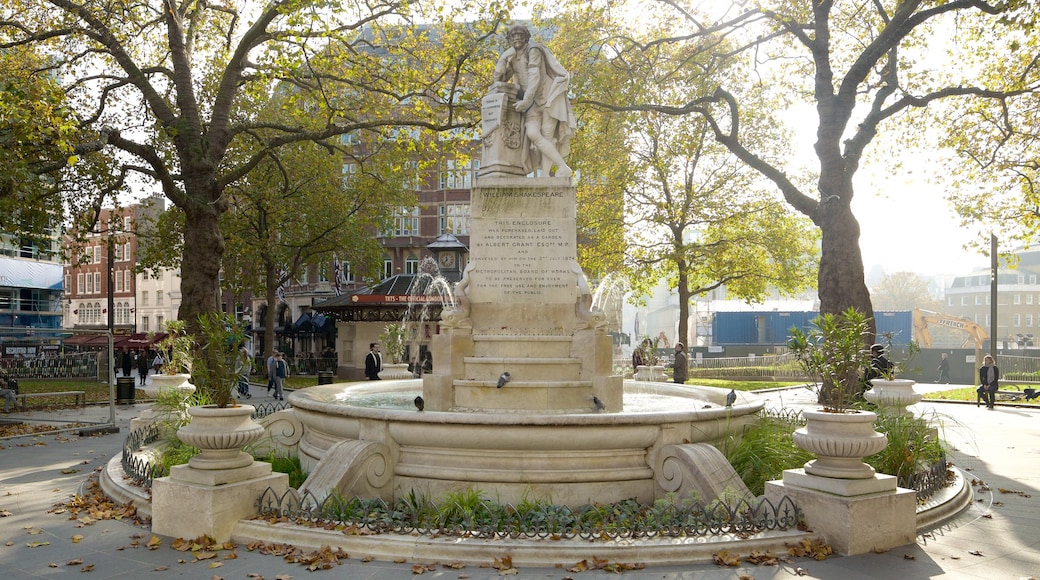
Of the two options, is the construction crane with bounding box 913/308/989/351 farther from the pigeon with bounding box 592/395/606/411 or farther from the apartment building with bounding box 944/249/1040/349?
the pigeon with bounding box 592/395/606/411

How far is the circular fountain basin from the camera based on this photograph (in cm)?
692

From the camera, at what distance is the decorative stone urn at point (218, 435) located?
6359 millimetres

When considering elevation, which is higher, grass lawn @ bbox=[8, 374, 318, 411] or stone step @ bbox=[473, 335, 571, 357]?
stone step @ bbox=[473, 335, 571, 357]

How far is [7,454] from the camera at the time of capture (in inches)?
478

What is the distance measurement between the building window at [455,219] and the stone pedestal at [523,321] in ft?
147

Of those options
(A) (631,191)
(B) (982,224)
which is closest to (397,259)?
(A) (631,191)

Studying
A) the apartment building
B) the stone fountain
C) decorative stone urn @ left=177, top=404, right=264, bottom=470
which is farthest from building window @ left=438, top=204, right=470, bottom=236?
the apartment building

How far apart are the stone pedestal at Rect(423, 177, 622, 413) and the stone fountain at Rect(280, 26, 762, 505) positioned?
0.02 m

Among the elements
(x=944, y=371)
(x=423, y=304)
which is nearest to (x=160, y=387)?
(x=423, y=304)

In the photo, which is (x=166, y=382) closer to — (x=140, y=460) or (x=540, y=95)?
(x=140, y=460)

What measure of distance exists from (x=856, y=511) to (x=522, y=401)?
4.12 meters

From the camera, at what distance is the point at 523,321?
9.93 metres

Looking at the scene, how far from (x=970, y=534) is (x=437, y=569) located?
198 inches

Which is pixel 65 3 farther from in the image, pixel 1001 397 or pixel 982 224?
pixel 1001 397
